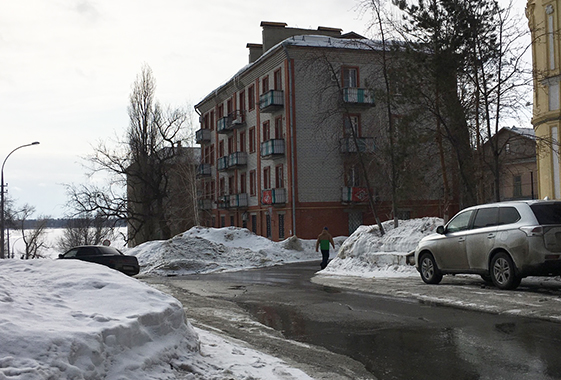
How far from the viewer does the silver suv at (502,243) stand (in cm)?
1189

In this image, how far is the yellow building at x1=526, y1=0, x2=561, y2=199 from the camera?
66.2 feet

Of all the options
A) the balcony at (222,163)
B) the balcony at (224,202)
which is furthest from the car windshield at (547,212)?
the balcony at (222,163)

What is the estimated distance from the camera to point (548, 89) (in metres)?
20.6

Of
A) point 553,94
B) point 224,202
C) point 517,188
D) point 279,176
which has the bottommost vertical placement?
point 224,202

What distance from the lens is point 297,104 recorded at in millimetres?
41312

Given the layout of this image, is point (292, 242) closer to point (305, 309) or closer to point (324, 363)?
point (305, 309)

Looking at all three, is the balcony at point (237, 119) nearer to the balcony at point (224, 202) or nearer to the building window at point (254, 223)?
the balcony at point (224, 202)

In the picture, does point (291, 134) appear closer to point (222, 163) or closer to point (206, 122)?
point (222, 163)

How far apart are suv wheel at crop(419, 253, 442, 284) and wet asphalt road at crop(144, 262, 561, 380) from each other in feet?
3.25

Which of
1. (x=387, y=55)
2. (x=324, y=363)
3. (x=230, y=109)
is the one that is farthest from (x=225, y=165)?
(x=324, y=363)

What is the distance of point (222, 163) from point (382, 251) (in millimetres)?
33526

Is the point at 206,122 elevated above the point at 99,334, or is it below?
above

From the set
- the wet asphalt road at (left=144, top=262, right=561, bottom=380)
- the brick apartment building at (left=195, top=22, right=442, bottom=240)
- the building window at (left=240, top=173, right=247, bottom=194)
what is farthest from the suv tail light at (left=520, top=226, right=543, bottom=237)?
the building window at (left=240, top=173, right=247, bottom=194)

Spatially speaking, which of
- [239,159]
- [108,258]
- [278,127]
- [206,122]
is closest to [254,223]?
[239,159]
